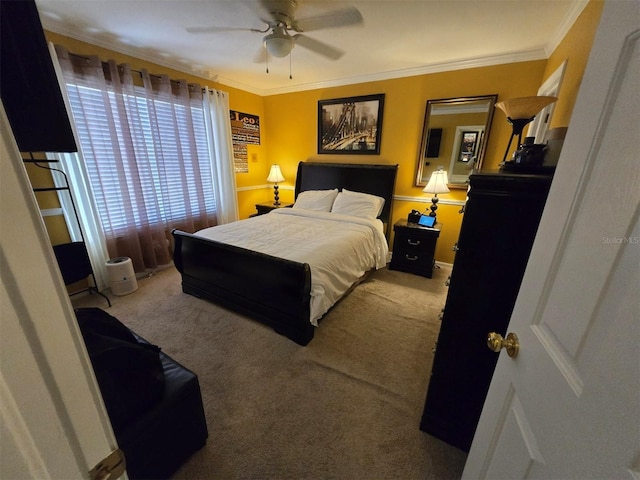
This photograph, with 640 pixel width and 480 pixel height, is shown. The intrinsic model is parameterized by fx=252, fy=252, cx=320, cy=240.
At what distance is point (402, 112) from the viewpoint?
3.27 m

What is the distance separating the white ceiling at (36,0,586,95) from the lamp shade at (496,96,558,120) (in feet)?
2.71

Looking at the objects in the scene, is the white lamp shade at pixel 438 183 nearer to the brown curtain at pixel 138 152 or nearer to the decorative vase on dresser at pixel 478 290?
the decorative vase on dresser at pixel 478 290

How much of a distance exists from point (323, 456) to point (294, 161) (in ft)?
12.8

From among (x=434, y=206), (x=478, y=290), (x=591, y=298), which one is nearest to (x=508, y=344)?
(x=591, y=298)

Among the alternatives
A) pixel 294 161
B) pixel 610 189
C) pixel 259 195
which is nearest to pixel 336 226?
pixel 294 161

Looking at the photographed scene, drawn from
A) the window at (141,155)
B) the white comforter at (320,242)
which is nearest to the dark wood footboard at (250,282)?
the white comforter at (320,242)

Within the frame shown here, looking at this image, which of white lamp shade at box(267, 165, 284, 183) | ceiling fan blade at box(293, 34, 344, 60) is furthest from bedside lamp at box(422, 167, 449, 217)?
white lamp shade at box(267, 165, 284, 183)

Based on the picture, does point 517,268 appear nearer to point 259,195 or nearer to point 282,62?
point 282,62

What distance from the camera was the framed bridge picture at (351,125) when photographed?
3.44 meters

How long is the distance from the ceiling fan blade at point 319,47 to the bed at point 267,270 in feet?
5.80

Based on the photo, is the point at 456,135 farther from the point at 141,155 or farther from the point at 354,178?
the point at 141,155

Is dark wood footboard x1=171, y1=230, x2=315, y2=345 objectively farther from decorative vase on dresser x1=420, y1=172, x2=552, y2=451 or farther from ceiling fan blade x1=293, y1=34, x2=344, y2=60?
ceiling fan blade x1=293, y1=34, x2=344, y2=60

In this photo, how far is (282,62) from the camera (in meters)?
2.98

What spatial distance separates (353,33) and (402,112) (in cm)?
129
